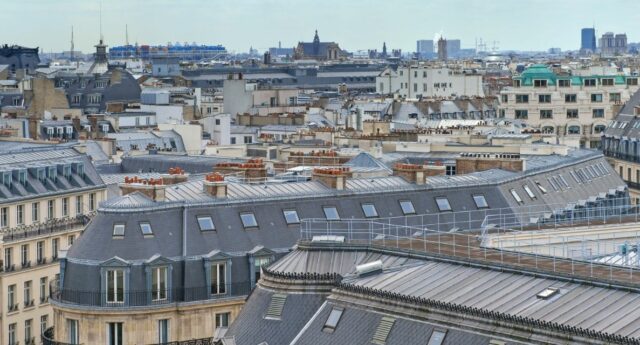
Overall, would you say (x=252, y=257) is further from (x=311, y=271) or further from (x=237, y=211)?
(x=311, y=271)

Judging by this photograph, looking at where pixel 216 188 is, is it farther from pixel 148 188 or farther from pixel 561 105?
pixel 561 105

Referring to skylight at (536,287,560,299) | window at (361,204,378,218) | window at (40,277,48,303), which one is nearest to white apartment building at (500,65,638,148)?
window at (40,277,48,303)

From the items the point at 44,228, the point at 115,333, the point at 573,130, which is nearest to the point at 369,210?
the point at 115,333

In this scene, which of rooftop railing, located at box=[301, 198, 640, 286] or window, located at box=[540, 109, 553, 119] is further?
window, located at box=[540, 109, 553, 119]

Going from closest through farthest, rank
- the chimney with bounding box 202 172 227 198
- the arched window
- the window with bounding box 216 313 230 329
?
the window with bounding box 216 313 230 329, the chimney with bounding box 202 172 227 198, the arched window

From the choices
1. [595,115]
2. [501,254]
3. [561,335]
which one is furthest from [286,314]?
[595,115]

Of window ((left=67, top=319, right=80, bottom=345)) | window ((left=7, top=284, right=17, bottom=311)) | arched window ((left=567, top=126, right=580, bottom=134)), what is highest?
arched window ((left=567, top=126, right=580, bottom=134))

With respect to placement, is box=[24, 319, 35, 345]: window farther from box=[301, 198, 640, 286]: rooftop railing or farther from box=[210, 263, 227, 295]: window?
box=[301, 198, 640, 286]: rooftop railing
